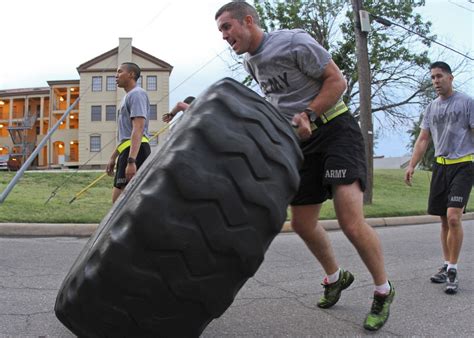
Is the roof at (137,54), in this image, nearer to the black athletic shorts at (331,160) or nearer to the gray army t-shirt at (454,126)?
the gray army t-shirt at (454,126)

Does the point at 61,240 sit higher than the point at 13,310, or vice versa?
the point at 13,310

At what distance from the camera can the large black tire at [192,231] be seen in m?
1.48

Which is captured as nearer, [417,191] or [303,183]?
[303,183]

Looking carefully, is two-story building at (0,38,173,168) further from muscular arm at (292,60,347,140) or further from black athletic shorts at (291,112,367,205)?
muscular arm at (292,60,347,140)

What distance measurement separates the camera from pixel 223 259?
157 centimetres

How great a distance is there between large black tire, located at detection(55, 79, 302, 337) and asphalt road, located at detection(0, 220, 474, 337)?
2.82ft

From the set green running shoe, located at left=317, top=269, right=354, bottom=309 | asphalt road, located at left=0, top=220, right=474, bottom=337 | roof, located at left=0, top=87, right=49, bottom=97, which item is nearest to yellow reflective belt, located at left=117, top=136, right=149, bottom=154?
asphalt road, located at left=0, top=220, right=474, bottom=337

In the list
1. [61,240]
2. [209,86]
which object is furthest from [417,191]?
[209,86]

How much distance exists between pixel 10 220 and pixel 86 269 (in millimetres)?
5455

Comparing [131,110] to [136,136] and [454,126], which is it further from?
[454,126]

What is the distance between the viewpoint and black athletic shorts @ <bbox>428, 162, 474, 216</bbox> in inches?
145

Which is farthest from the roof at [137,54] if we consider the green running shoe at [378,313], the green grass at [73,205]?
the green running shoe at [378,313]

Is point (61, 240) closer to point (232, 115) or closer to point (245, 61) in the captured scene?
point (245, 61)

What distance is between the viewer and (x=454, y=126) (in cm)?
383
